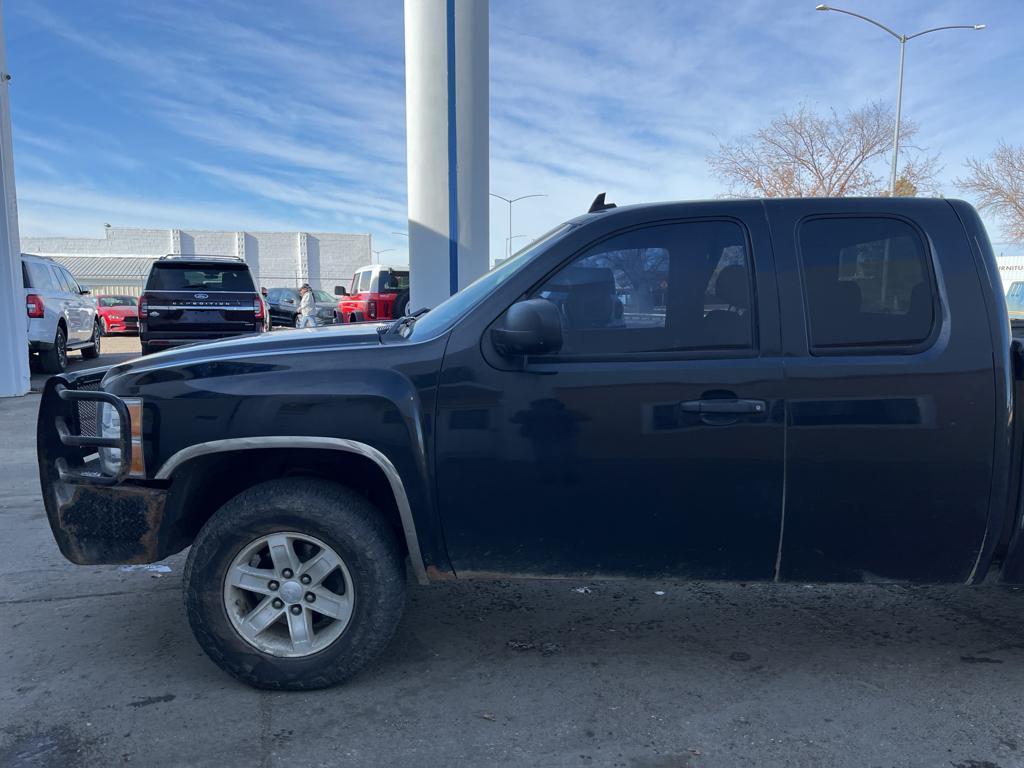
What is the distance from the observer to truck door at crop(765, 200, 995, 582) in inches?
115

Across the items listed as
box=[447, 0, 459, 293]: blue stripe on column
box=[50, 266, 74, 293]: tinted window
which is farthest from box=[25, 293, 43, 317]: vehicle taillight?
box=[447, 0, 459, 293]: blue stripe on column

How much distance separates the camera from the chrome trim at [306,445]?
2920 millimetres

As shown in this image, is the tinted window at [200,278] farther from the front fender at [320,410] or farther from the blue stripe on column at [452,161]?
the front fender at [320,410]

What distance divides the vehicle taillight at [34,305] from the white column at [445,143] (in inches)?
233

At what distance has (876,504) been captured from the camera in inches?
116

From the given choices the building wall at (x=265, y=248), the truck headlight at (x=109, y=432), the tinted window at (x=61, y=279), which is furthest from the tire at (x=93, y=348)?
the building wall at (x=265, y=248)

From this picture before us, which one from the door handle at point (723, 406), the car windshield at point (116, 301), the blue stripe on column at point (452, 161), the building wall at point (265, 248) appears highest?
the building wall at point (265, 248)

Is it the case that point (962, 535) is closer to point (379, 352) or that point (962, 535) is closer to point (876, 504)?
point (876, 504)

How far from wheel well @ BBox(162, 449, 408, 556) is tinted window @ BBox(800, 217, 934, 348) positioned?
1816mm

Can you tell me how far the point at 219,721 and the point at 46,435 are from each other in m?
1.34

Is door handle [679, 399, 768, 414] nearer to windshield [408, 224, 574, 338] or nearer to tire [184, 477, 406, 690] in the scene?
windshield [408, 224, 574, 338]

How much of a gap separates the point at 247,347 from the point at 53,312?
460 inches

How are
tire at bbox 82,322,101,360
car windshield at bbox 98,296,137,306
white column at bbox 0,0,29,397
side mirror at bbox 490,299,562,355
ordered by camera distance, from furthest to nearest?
car windshield at bbox 98,296,137,306, tire at bbox 82,322,101,360, white column at bbox 0,0,29,397, side mirror at bbox 490,299,562,355

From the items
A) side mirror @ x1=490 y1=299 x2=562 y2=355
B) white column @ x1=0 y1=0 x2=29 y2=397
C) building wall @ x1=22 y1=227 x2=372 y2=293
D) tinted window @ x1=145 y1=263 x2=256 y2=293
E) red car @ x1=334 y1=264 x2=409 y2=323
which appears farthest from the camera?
building wall @ x1=22 y1=227 x2=372 y2=293
